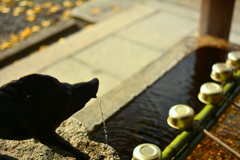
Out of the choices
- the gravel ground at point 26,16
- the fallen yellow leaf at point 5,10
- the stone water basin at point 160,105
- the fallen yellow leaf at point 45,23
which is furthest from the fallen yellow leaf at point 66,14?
the stone water basin at point 160,105

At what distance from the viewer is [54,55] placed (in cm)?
511

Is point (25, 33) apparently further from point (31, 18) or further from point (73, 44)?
point (73, 44)

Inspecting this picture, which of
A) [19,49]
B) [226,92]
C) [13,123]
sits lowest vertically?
[19,49]

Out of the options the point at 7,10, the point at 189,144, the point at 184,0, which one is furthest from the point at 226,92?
the point at 7,10

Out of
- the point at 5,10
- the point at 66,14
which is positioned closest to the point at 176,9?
the point at 66,14

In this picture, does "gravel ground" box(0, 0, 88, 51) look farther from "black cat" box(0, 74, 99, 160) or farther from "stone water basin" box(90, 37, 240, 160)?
"black cat" box(0, 74, 99, 160)

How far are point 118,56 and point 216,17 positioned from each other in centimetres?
165

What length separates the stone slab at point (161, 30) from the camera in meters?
5.37

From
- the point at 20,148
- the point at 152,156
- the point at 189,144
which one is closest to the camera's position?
the point at 152,156

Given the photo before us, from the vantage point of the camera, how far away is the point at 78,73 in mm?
4617

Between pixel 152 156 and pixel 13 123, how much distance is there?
960mm

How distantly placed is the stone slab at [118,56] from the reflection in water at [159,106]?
729 millimetres

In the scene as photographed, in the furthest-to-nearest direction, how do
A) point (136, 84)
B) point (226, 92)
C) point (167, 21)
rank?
point (167, 21)
point (136, 84)
point (226, 92)

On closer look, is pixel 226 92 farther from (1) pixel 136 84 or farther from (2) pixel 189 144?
(1) pixel 136 84
